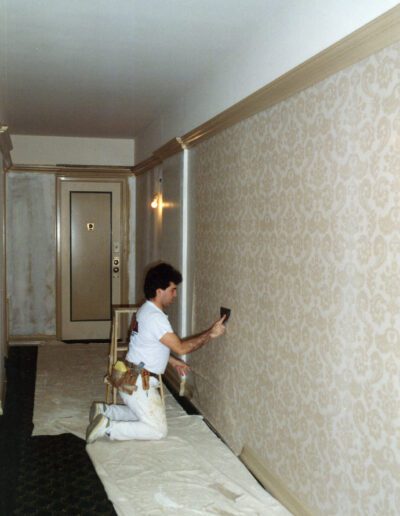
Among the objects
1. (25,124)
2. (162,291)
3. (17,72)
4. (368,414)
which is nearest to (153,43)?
(17,72)

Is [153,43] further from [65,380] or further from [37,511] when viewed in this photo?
[65,380]

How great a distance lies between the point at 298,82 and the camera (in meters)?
2.80

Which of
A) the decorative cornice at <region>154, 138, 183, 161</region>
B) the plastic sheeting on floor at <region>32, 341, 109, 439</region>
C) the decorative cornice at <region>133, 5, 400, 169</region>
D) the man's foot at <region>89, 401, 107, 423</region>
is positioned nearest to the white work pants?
the man's foot at <region>89, 401, 107, 423</region>

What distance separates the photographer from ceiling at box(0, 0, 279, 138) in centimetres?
320

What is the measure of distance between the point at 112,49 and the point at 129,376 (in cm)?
216

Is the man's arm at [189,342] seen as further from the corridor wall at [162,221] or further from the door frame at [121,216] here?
the door frame at [121,216]

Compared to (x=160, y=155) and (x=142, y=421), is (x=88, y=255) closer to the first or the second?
(x=160, y=155)

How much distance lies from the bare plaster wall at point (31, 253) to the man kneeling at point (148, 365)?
3.68 meters

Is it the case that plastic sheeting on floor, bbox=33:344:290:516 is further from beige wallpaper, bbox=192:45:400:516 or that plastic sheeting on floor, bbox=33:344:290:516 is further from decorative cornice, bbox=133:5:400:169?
decorative cornice, bbox=133:5:400:169

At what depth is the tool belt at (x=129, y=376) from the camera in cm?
391

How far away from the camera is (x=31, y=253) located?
746 centimetres

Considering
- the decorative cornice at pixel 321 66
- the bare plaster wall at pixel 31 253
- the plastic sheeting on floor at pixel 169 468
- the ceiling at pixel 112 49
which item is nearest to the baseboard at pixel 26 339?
the bare plaster wall at pixel 31 253

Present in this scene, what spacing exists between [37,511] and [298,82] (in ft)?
8.19

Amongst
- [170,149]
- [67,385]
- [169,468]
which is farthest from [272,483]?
[170,149]
